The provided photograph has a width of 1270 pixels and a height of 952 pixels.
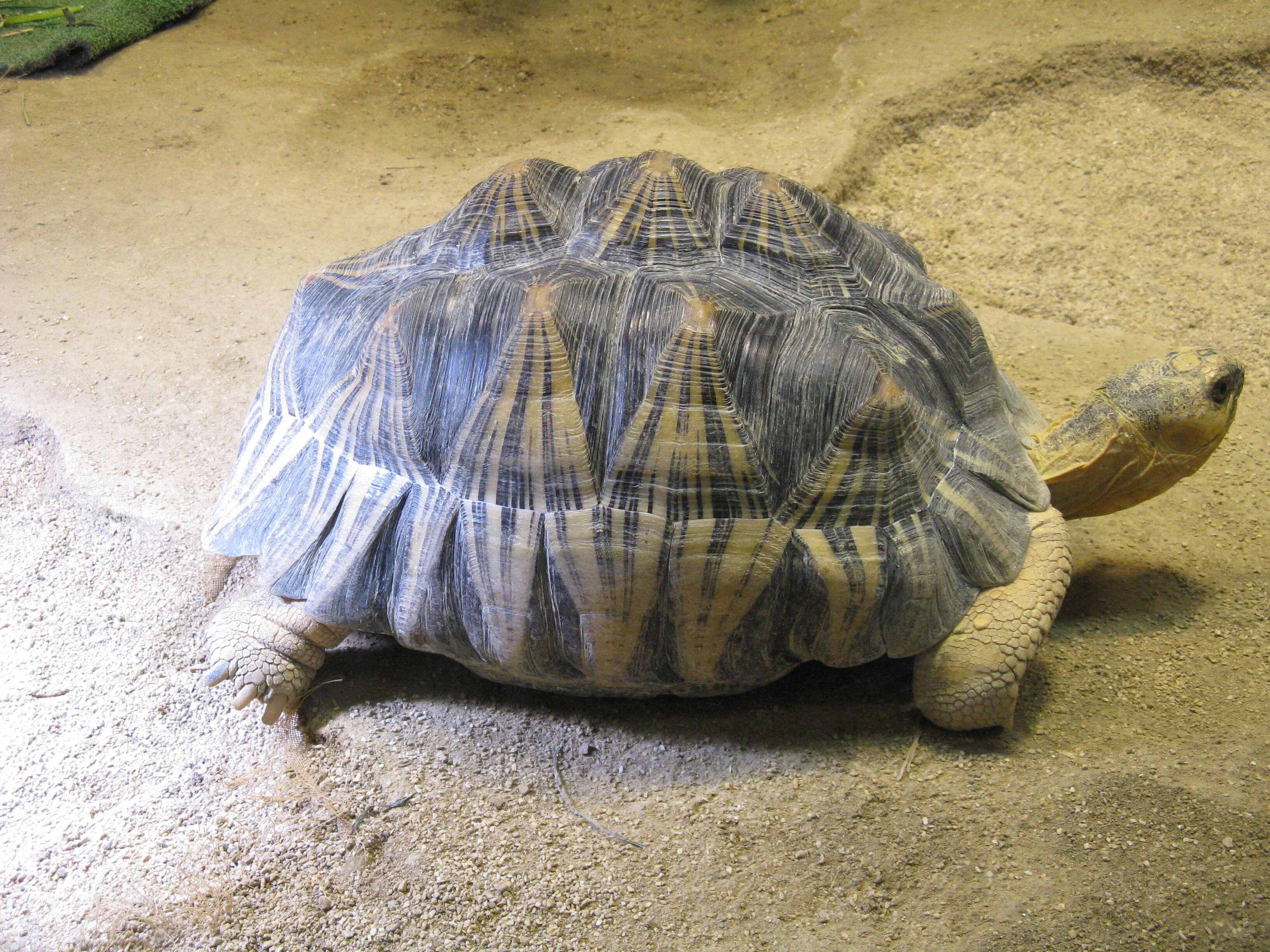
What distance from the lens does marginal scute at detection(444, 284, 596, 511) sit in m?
2.17

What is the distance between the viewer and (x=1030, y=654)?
2.40 metres

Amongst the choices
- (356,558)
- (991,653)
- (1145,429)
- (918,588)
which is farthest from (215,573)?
(1145,429)

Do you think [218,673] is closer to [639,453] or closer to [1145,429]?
[639,453]

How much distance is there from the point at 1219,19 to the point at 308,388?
6.26 metres

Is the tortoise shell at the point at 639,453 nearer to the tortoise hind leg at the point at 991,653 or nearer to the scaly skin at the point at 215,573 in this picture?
the tortoise hind leg at the point at 991,653

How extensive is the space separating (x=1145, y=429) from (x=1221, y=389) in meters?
0.25

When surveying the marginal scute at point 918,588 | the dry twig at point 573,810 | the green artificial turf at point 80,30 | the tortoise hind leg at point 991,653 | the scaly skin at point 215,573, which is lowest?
the dry twig at point 573,810

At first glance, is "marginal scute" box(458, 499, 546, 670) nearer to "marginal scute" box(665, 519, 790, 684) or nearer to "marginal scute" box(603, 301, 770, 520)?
"marginal scute" box(603, 301, 770, 520)

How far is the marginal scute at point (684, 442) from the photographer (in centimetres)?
216

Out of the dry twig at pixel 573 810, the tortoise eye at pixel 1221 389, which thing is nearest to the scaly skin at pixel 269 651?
the dry twig at pixel 573 810

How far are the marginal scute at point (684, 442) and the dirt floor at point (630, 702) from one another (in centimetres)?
78

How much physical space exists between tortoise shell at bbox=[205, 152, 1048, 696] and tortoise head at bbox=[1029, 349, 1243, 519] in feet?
1.00

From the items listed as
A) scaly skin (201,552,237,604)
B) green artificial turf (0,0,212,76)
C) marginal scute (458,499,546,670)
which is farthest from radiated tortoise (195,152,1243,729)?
green artificial turf (0,0,212,76)

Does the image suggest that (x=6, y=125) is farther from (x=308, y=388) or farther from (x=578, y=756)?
(x=578, y=756)
